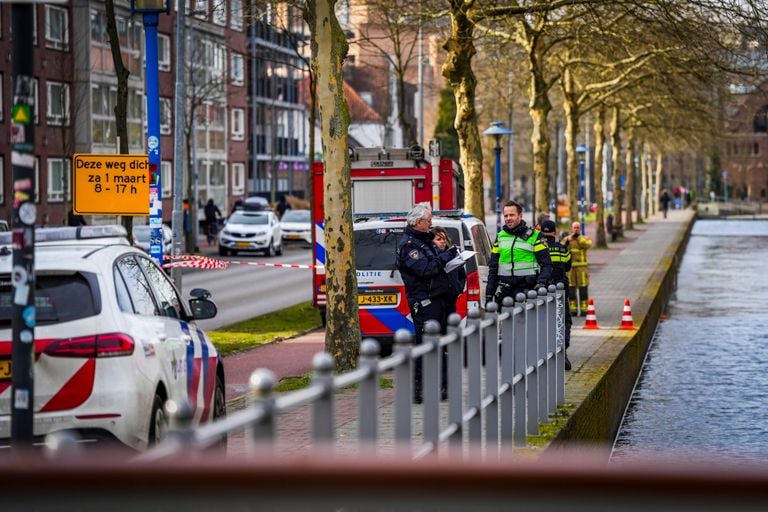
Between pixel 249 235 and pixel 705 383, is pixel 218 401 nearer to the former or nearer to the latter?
pixel 705 383

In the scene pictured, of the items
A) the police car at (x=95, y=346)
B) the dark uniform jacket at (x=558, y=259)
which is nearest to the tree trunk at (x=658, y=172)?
the dark uniform jacket at (x=558, y=259)

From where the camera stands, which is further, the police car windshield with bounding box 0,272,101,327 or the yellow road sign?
the yellow road sign

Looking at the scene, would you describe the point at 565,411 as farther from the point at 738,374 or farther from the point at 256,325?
the point at 256,325

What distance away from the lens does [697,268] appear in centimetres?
5134

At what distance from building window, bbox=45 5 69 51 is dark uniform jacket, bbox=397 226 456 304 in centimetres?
4458

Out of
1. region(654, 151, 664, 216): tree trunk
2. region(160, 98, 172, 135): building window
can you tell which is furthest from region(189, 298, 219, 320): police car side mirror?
region(654, 151, 664, 216): tree trunk

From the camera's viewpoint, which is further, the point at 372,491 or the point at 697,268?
the point at 697,268

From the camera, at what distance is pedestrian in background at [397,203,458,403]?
13.1 metres

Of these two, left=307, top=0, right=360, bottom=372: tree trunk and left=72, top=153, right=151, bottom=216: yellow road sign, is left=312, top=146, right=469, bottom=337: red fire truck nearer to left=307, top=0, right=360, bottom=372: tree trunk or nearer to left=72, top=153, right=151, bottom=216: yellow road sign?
left=72, top=153, right=151, bottom=216: yellow road sign

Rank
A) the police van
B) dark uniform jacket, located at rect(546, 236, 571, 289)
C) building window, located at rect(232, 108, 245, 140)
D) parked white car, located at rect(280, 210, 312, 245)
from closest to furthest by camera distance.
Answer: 1. dark uniform jacket, located at rect(546, 236, 571, 289)
2. the police van
3. parked white car, located at rect(280, 210, 312, 245)
4. building window, located at rect(232, 108, 245, 140)

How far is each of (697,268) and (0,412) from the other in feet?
146

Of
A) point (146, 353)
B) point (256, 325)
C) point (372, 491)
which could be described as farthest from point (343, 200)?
point (372, 491)

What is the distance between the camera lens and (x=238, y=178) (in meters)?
84.4

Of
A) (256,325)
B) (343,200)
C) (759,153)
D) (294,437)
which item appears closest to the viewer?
→ (294,437)
